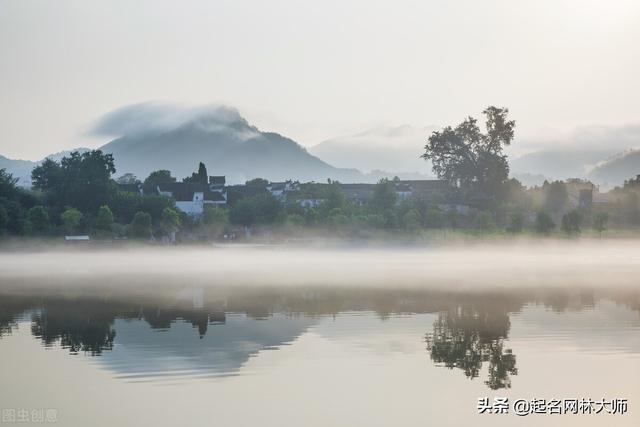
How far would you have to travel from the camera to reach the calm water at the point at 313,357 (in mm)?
19094

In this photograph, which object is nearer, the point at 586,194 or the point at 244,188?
the point at 586,194

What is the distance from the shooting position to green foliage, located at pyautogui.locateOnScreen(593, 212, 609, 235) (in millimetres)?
100312

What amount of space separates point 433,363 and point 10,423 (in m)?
11.6

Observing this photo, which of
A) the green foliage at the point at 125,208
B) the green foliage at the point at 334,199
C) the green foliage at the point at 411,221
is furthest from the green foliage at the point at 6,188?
the green foliage at the point at 411,221

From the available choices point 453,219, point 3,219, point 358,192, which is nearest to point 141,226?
point 3,219

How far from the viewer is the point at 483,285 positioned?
148 feet

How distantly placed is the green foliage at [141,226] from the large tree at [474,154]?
140ft

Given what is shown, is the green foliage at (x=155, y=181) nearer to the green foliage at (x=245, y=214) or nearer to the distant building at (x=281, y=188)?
the distant building at (x=281, y=188)

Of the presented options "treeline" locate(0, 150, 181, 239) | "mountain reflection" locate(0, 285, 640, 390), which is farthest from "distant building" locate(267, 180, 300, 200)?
"mountain reflection" locate(0, 285, 640, 390)

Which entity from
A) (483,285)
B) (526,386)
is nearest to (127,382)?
(526,386)

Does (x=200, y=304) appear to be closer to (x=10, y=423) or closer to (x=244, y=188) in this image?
(x=10, y=423)

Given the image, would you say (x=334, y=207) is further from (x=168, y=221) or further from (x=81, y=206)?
(x=81, y=206)

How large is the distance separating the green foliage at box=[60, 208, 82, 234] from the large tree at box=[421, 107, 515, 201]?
160 ft

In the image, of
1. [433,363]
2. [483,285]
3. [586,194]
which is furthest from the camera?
[586,194]
